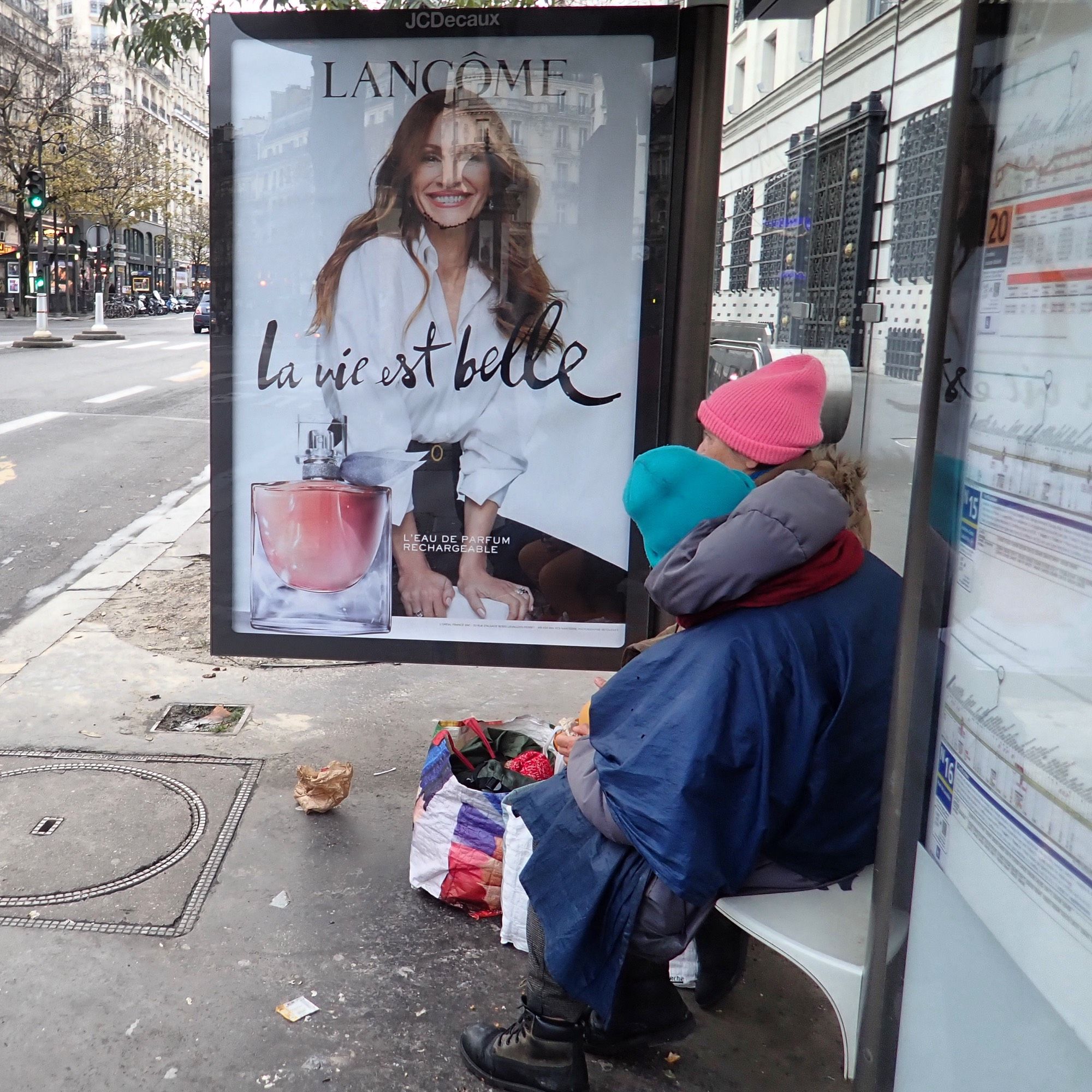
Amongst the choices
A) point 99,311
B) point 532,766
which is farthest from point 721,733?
Answer: point 99,311

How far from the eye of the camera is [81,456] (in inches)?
460

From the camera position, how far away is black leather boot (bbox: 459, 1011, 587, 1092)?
2477 millimetres

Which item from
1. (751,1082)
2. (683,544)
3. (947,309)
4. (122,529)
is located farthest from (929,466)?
(122,529)

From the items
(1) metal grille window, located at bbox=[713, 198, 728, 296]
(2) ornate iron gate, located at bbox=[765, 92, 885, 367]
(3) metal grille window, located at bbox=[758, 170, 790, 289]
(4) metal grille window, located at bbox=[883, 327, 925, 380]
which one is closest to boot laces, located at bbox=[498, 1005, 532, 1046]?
(4) metal grille window, located at bbox=[883, 327, 925, 380]

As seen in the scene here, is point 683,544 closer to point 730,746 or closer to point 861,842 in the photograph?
point 730,746

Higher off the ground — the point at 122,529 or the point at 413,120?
the point at 413,120

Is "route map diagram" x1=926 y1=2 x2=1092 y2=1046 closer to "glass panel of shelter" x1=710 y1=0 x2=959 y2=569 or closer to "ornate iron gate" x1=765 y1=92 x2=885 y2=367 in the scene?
"glass panel of shelter" x1=710 y1=0 x2=959 y2=569

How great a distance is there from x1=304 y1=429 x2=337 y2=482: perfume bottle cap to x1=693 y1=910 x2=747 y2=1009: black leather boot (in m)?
1.89

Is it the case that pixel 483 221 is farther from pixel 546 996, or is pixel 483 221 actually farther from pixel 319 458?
pixel 546 996

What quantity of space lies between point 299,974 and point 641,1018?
90 centimetres

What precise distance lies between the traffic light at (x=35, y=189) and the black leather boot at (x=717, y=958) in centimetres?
2569

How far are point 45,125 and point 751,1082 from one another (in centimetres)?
4100

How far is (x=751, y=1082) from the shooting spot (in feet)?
8.52

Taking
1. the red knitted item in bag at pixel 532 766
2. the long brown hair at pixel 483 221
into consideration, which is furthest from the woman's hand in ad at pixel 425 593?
the long brown hair at pixel 483 221
